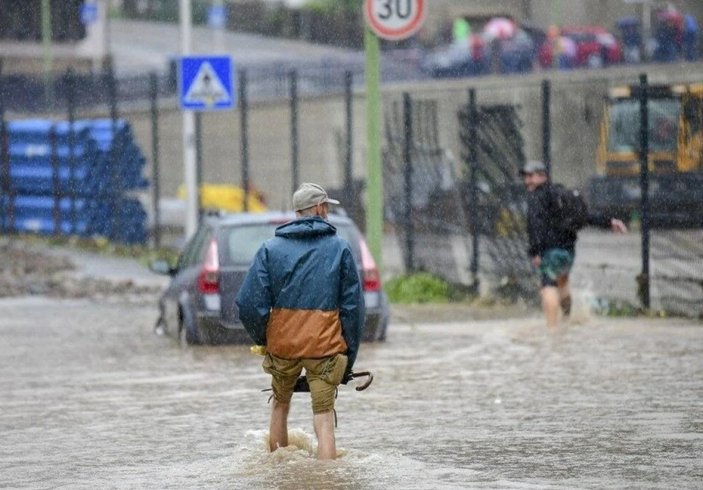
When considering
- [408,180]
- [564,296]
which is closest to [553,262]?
[564,296]

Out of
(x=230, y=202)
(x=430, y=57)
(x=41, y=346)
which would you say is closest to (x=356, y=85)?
(x=430, y=57)

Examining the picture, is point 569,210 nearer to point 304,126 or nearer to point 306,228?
point 306,228

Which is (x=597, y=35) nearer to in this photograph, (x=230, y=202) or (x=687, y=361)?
(x=230, y=202)

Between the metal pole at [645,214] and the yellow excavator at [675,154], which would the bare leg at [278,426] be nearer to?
the yellow excavator at [675,154]

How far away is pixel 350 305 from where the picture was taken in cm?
1050

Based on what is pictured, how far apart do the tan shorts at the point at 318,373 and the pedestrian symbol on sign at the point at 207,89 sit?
1497 centimetres

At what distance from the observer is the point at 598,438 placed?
461 inches

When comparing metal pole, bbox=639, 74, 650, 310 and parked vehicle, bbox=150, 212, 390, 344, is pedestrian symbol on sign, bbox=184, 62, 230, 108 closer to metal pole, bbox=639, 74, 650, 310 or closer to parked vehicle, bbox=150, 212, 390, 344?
metal pole, bbox=639, 74, 650, 310

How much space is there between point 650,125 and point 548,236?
5.71 metres

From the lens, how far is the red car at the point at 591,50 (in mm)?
56375

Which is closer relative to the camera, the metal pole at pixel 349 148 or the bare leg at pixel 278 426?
the bare leg at pixel 278 426

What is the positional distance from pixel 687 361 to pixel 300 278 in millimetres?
6302

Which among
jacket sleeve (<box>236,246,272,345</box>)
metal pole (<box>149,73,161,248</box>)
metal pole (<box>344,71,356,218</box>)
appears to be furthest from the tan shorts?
metal pole (<box>149,73,161,248</box>)

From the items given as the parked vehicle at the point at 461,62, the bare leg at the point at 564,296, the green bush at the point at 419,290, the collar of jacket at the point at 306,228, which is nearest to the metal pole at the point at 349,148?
the green bush at the point at 419,290
